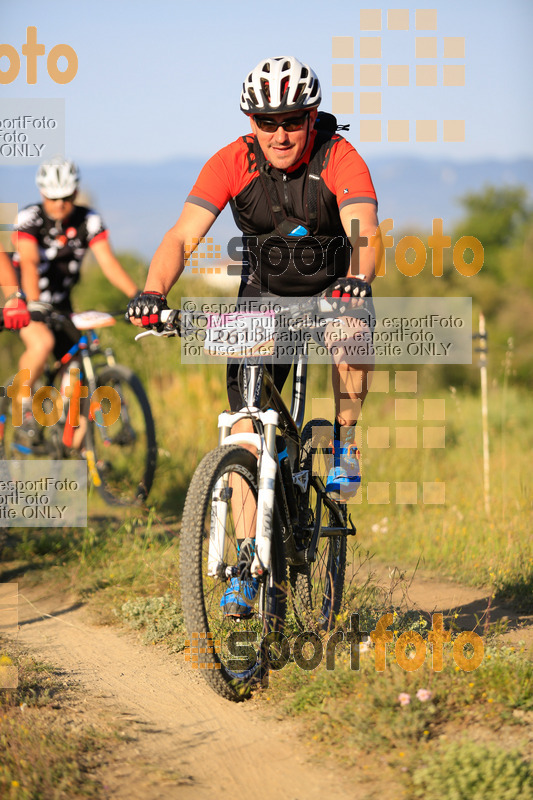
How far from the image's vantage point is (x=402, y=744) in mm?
2789

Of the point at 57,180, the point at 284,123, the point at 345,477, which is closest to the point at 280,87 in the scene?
the point at 284,123

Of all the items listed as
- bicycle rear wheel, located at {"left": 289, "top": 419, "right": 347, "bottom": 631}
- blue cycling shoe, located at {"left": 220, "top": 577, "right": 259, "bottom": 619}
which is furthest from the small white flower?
bicycle rear wheel, located at {"left": 289, "top": 419, "right": 347, "bottom": 631}

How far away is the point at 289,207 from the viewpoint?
153 inches

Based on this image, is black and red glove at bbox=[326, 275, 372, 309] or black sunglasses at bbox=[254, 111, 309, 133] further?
black sunglasses at bbox=[254, 111, 309, 133]

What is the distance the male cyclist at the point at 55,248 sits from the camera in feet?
20.5

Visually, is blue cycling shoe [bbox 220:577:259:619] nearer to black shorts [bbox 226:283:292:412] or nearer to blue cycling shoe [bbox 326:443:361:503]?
black shorts [bbox 226:283:292:412]

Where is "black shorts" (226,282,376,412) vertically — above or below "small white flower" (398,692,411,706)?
above

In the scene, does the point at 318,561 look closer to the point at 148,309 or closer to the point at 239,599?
the point at 239,599

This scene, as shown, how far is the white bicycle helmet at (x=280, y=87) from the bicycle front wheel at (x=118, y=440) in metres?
3.11

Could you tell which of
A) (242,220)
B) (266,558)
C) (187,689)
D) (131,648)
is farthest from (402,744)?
(242,220)

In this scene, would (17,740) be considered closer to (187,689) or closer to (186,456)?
(187,689)

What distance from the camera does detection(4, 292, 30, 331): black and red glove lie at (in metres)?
5.50

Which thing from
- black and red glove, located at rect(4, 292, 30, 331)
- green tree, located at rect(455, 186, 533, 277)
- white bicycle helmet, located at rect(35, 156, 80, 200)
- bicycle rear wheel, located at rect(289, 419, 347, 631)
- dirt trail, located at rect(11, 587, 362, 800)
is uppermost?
green tree, located at rect(455, 186, 533, 277)

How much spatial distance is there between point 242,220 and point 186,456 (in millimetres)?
3907
